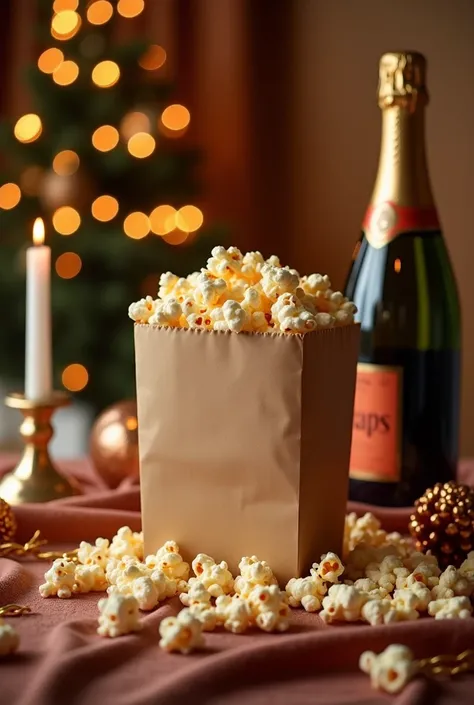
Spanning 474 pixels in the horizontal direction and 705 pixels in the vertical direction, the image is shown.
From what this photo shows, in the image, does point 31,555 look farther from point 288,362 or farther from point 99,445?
point 288,362

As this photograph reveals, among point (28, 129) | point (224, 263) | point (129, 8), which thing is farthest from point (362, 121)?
point (224, 263)

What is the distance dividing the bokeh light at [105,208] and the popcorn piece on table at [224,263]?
1681mm

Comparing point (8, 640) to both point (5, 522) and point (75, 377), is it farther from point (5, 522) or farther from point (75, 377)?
point (75, 377)

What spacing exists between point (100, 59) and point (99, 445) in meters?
1.54

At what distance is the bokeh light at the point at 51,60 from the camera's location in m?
2.51

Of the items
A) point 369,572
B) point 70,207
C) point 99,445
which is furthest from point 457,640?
point 70,207

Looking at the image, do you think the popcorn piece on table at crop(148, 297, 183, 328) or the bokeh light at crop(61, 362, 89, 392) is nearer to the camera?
the popcorn piece on table at crop(148, 297, 183, 328)

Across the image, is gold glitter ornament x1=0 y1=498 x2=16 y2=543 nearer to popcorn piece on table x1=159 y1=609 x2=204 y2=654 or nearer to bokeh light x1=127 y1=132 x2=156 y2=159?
popcorn piece on table x1=159 y1=609 x2=204 y2=654

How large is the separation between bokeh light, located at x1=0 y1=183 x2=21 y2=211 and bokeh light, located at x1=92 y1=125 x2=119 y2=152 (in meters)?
0.26

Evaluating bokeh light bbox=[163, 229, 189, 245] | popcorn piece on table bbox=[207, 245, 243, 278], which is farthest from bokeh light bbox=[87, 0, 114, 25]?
popcorn piece on table bbox=[207, 245, 243, 278]

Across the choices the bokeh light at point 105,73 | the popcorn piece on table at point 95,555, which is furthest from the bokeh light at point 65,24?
the popcorn piece on table at point 95,555

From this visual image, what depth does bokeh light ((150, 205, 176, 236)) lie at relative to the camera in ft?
8.29

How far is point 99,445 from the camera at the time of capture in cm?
126

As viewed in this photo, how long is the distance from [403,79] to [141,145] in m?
1.44
